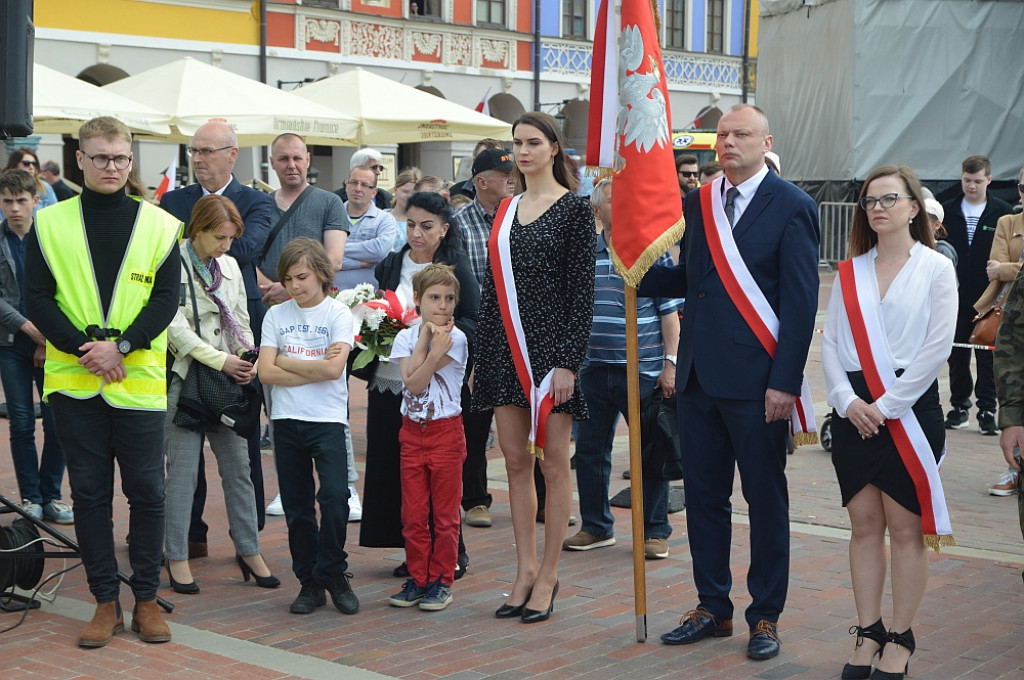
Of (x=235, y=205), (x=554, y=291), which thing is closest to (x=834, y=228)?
(x=235, y=205)

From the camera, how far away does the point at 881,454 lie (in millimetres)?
4871

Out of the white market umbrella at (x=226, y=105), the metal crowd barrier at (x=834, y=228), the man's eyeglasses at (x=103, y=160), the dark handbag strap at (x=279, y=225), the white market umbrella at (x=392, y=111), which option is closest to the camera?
the man's eyeglasses at (x=103, y=160)

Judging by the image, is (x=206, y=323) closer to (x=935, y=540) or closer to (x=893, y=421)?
(x=893, y=421)

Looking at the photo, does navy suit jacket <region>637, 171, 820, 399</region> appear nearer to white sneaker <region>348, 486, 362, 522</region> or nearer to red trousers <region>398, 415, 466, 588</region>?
red trousers <region>398, 415, 466, 588</region>

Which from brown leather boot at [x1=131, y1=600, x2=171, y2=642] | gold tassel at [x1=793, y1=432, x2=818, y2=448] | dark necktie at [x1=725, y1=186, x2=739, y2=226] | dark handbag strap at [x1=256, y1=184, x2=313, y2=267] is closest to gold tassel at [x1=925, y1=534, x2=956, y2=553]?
gold tassel at [x1=793, y1=432, x2=818, y2=448]

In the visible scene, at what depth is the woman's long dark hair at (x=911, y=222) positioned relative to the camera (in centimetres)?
492

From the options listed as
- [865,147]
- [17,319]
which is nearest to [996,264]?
[17,319]

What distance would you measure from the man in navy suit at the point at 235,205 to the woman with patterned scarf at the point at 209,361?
0.37 m

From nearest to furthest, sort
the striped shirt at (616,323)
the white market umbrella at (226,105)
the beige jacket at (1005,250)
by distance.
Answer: the striped shirt at (616,323) → the beige jacket at (1005,250) → the white market umbrella at (226,105)

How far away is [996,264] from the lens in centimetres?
912

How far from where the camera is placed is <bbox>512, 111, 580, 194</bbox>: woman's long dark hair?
225 inches

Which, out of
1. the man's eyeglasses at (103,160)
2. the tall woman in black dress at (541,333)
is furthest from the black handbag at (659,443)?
the man's eyeglasses at (103,160)

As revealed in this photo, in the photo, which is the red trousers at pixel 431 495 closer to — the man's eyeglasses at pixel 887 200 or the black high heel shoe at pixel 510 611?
the black high heel shoe at pixel 510 611

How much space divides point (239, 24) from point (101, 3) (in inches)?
132
